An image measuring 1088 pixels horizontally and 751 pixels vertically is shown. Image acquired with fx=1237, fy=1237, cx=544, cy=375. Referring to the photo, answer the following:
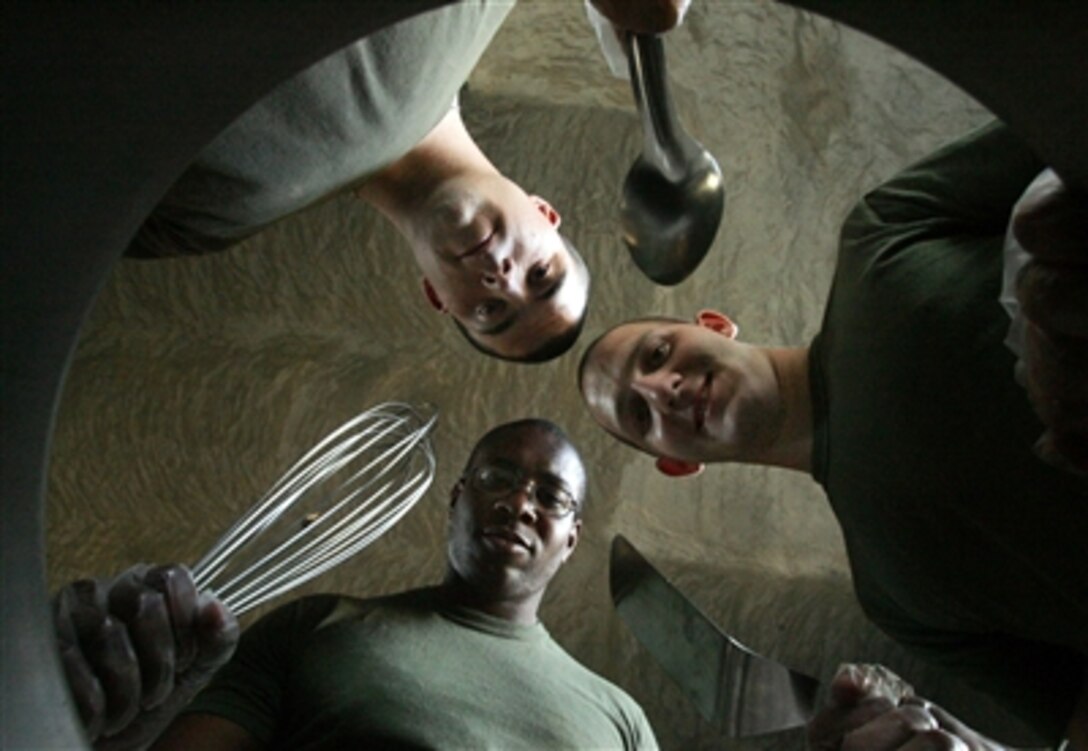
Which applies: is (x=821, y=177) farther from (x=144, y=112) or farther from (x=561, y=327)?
(x=144, y=112)

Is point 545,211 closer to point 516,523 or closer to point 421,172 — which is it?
point 421,172

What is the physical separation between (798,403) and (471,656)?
29 cm

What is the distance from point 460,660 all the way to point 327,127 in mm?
377

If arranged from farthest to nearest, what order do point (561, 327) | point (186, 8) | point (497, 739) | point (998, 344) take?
1. point (561, 327)
2. point (497, 739)
3. point (998, 344)
4. point (186, 8)

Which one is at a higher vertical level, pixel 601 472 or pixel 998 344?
pixel 998 344

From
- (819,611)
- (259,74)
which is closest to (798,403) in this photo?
(259,74)

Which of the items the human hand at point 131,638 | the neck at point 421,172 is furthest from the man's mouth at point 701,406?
the human hand at point 131,638

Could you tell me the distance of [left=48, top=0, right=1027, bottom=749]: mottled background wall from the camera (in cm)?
140

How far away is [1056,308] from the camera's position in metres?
0.34

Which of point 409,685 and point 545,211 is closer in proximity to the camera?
point 409,685

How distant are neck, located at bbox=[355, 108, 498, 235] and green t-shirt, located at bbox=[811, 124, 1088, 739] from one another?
314 mm

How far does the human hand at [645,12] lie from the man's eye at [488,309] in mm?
354

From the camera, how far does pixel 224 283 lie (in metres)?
1.43

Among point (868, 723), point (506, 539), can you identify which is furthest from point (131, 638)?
point (506, 539)
